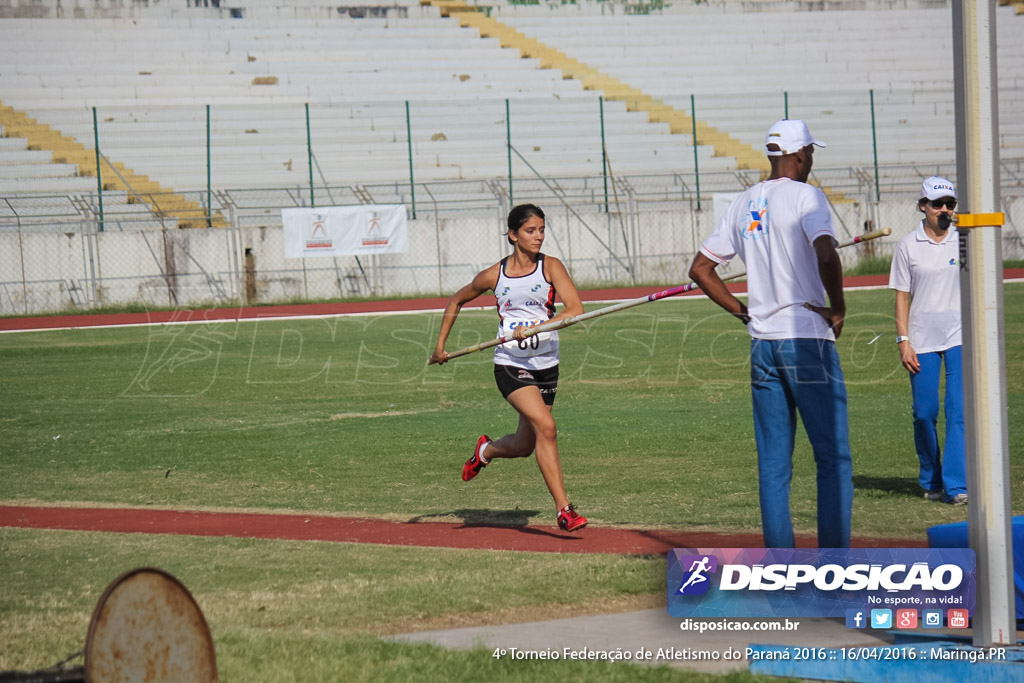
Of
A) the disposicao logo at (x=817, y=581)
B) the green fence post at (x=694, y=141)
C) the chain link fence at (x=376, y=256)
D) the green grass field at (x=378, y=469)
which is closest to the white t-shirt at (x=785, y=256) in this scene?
the disposicao logo at (x=817, y=581)

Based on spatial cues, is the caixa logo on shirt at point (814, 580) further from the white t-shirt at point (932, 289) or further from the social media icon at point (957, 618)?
the white t-shirt at point (932, 289)

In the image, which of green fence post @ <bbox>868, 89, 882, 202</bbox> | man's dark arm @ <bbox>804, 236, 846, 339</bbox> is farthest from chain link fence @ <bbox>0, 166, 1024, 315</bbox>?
man's dark arm @ <bbox>804, 236, 846, 339</bbox>

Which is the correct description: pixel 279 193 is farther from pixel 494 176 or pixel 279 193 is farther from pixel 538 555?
pixel 538 555

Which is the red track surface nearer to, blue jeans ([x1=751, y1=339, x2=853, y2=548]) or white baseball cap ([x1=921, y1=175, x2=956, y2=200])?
blue jeans ([x1=751, y1=339, x2=853, y2=548])

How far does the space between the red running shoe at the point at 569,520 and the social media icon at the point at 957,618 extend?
10.0 ft

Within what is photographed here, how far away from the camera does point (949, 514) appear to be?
315 inches

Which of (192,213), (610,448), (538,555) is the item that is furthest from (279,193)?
(538,555)

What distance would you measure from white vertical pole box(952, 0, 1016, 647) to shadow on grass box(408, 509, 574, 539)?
364 cm

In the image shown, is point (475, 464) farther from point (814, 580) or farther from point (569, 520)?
point (814, 580)

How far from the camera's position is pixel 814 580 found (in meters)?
5.02

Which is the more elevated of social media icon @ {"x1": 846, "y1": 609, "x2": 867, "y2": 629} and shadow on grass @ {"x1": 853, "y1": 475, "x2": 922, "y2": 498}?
social media icon @ {"x1": 846, "y1": 609, "x2": 867, "y2": 629}

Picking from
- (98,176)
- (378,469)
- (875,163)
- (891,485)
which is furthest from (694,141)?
(891,485)

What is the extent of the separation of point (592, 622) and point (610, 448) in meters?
5.85

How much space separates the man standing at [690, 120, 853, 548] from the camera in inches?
216
